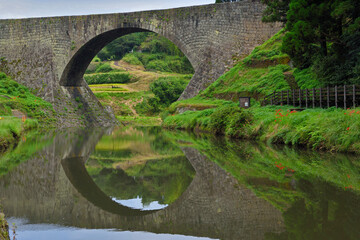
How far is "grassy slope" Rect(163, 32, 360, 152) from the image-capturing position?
39.1ft

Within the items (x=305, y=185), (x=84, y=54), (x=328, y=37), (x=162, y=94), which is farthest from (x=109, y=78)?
(x=305, y=185)

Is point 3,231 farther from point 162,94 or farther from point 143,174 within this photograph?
point 162,94

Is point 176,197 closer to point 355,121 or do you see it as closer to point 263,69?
point 355,121

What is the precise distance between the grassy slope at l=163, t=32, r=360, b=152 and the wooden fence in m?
0.88

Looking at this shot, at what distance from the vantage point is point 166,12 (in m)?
33.4

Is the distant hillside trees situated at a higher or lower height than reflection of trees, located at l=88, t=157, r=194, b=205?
higher

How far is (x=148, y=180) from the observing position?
7.81 meters

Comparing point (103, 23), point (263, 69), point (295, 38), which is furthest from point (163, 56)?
point (295, 38)

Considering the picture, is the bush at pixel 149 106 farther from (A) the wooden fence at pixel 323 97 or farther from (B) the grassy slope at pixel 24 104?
(A) the wooden fence at pixel 323 97

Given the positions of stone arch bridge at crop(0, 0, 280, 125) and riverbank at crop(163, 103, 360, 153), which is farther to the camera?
stone arch bridge at crop(0, 0, 280, 125)

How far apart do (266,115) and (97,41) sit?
22.4m

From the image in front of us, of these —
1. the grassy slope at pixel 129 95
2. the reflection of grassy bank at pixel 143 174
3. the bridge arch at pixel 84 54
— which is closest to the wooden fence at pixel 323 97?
the reflection of grassy bank at pixel 143 174

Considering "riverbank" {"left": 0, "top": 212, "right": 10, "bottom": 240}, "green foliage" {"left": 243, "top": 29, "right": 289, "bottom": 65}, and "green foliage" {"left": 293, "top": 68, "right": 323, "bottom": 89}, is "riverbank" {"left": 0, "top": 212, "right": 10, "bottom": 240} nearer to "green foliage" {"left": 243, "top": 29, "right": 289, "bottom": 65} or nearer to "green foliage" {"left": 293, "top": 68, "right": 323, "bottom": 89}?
"green foliage" {"left": 293, "top": 68, "right": 323, "bottom": 89}

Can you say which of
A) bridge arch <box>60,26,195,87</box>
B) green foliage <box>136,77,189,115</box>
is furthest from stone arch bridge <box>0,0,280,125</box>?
green foliage <box>136,77,189,115</box>
